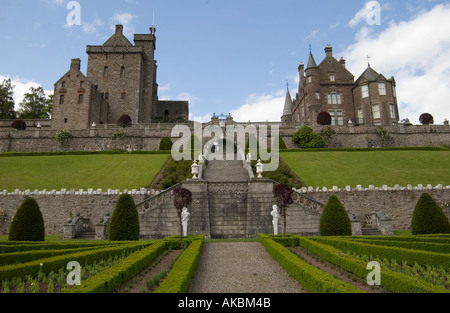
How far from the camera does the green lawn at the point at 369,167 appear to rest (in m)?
24.8

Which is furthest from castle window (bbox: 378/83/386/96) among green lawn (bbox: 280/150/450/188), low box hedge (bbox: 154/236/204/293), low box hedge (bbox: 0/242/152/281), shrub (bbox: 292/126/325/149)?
low box hedge (bbox: 0/242/152/281)

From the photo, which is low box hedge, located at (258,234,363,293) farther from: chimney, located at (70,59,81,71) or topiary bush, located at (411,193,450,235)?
chimney, located at (70,59,81,71)

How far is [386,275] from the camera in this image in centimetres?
657

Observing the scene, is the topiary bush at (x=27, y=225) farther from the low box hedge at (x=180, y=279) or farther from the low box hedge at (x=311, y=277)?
the low box hedge at (x=311, y=277)

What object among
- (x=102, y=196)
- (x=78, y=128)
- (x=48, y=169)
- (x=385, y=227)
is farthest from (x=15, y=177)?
(x=385, y=227)

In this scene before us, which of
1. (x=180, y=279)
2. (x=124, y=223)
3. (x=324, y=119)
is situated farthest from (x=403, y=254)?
(x=324, y=119)

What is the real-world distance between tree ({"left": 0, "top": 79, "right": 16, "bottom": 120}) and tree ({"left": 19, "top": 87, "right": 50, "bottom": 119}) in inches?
115

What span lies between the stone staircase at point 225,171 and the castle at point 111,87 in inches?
1032

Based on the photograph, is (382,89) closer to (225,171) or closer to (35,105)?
(225,171)

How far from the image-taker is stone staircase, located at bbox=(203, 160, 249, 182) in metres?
25.3

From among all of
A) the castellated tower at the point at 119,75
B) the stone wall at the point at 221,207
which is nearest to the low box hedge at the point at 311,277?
the stone wall at the point at 221,207

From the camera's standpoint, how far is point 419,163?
29.4m
